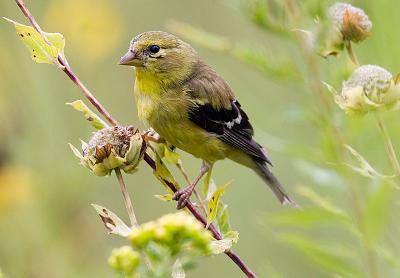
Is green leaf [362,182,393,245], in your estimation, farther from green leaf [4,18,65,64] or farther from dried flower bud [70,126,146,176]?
green leaf [4,18,65,64]

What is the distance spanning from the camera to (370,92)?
76.5 inches

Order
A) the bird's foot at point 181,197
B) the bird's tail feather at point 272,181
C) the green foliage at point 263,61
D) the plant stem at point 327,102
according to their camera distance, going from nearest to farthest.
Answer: the bird's foot at point 181,197 → the plant stem at point 327,102 → the green foliage at point 263,61 → the bird's tail feather at point 272,181

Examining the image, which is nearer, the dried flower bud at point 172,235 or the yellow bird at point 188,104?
the dried flower bud at point 172,235

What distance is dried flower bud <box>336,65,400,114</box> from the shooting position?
6.30ft

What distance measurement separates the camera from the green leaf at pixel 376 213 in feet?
6.59

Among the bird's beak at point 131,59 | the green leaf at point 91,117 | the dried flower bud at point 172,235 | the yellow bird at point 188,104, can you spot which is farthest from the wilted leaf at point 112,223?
the bird's beak at point 131,59

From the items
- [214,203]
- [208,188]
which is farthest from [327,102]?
[214,203]

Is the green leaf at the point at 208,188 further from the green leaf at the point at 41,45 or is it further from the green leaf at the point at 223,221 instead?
the green leaf at the point at 41,45

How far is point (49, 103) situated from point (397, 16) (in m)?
1.80

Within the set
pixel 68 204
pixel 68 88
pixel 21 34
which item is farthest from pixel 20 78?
pixel 21 34

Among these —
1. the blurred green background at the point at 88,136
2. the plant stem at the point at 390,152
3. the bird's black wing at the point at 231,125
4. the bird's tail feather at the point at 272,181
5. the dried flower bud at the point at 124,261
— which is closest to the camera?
the dried flower bud at the point at 124,261

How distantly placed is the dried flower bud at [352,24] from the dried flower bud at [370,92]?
0.19 metres

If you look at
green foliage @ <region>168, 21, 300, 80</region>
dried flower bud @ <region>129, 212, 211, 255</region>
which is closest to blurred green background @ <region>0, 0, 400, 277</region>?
green foliage @ <region>168, 21, 300, 80</region>

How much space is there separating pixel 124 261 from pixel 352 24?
4.01 ft
